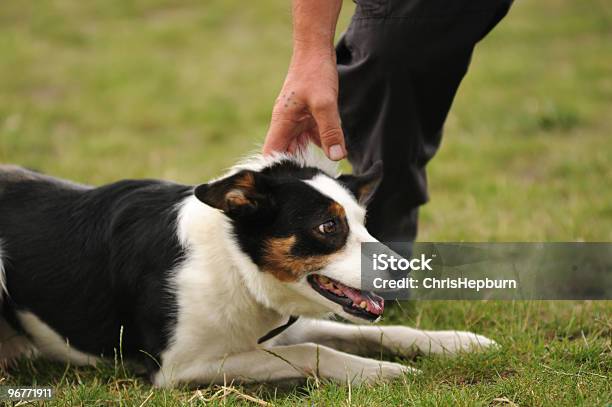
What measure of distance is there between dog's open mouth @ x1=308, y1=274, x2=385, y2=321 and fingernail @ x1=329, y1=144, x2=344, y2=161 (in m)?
0.49

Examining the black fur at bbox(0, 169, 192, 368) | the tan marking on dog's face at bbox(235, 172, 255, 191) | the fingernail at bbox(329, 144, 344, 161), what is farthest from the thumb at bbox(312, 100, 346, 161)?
the black fur at bbox(0, 169, 192, 368)

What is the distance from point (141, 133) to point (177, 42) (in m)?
2.71

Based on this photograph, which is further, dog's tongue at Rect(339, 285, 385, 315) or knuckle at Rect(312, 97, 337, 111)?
knuckle at Rect(312, 97, 337, 111)

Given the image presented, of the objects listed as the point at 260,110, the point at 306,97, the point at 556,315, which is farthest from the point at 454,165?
the point at 306,97

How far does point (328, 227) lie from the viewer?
3.05 m

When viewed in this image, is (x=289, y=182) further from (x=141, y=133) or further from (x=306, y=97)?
(x=141, y=133)

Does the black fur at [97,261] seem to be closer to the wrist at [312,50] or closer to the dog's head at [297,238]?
the dog's head at [297,238]

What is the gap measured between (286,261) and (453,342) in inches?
34.7

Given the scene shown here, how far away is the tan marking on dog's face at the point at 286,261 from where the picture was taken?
10.1ft

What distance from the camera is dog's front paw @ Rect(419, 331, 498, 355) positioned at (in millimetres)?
3449

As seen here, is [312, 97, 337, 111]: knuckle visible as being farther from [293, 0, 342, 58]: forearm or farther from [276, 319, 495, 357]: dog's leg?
[276, 319, 495, 357]: dog's leg

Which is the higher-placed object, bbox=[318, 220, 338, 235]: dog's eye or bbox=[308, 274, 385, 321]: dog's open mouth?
bbox=[318, 220, 338, 235]: dog's eye

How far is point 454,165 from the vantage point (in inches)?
260

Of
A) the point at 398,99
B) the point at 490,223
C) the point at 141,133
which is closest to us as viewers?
the point at 398,99
